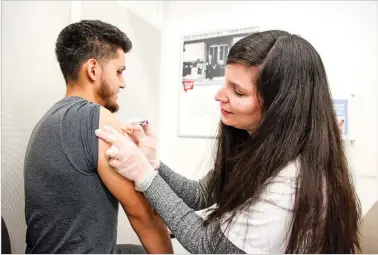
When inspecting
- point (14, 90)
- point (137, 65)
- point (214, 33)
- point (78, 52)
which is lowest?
point (14, 90)

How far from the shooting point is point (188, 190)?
1.24m

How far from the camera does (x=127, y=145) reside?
907mm

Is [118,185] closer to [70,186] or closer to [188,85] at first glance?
[70,186]

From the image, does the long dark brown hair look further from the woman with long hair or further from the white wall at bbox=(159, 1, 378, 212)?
the white wall at bbox=(159, 1, 378, 212)

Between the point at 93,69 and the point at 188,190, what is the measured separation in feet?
2.14

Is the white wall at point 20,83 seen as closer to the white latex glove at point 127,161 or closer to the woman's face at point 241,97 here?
the white latex glove at point 127,161

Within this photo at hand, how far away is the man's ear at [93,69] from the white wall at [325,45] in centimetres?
68

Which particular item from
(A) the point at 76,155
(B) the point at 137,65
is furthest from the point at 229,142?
(B) the point at 137,65

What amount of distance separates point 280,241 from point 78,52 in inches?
39.6

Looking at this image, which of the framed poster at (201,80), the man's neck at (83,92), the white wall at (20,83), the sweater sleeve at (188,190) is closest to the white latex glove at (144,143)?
the sweater sleeve at (188,190)

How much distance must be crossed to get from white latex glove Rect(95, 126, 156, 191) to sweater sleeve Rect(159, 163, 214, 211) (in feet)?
1.07

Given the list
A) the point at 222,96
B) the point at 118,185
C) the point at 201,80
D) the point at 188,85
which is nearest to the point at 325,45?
the point at 201,80

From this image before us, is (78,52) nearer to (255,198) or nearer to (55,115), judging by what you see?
(55,115)

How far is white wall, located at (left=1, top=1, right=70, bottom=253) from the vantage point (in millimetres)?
1300
